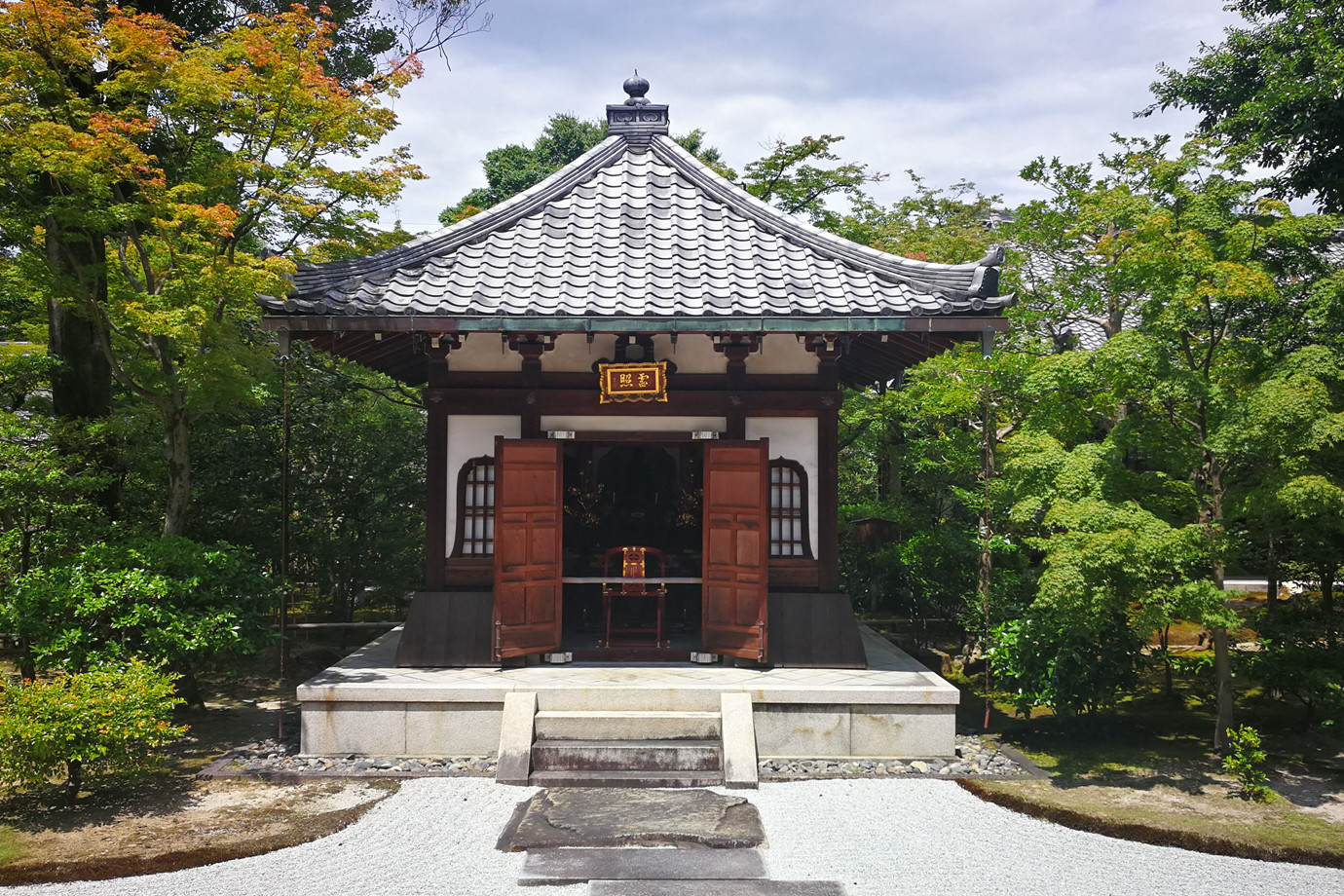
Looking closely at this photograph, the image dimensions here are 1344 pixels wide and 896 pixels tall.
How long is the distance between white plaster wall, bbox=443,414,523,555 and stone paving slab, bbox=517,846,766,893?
4873 millimetres

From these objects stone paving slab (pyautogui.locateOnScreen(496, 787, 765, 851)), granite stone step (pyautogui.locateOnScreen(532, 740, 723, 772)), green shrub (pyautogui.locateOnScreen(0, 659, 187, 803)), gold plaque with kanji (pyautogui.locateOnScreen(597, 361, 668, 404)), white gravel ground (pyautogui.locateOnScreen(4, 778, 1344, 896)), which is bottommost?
white gravel ground (pyautogui.locateOnScreen(4, 778, 1344, 896))

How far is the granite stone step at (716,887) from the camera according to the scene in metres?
5.94

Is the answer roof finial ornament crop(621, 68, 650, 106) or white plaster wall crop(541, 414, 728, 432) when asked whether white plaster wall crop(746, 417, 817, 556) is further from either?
roof finial ornament crop(621, 68, 650, 106)

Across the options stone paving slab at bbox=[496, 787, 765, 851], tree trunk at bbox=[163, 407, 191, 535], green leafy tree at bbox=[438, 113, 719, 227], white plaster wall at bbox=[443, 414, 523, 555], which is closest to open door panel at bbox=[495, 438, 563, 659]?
white plaster wall at bbox=[443, 414, 523, 555]

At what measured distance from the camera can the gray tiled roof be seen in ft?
30.7

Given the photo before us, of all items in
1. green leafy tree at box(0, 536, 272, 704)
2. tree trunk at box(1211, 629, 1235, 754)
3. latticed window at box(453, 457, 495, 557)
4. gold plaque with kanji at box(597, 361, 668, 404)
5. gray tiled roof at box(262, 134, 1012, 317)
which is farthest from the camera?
latticed window at box(453, 457, 495, 557)

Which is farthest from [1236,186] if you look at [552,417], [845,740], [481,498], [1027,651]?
[481,498]

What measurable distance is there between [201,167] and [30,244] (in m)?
2.23

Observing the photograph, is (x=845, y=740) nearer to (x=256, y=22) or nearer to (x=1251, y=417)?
(x=1251, y=417)

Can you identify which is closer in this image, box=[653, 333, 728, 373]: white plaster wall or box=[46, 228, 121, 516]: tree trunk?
box=[653, 333, 728, 373]: white plaster wall

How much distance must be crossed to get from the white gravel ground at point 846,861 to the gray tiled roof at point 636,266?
4.76m

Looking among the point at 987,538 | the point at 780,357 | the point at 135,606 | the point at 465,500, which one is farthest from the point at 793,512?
the point at 135,606

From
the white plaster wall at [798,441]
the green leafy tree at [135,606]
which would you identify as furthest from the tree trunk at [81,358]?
the white plaster wall at [798,441]

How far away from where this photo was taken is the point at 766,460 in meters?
10.1
